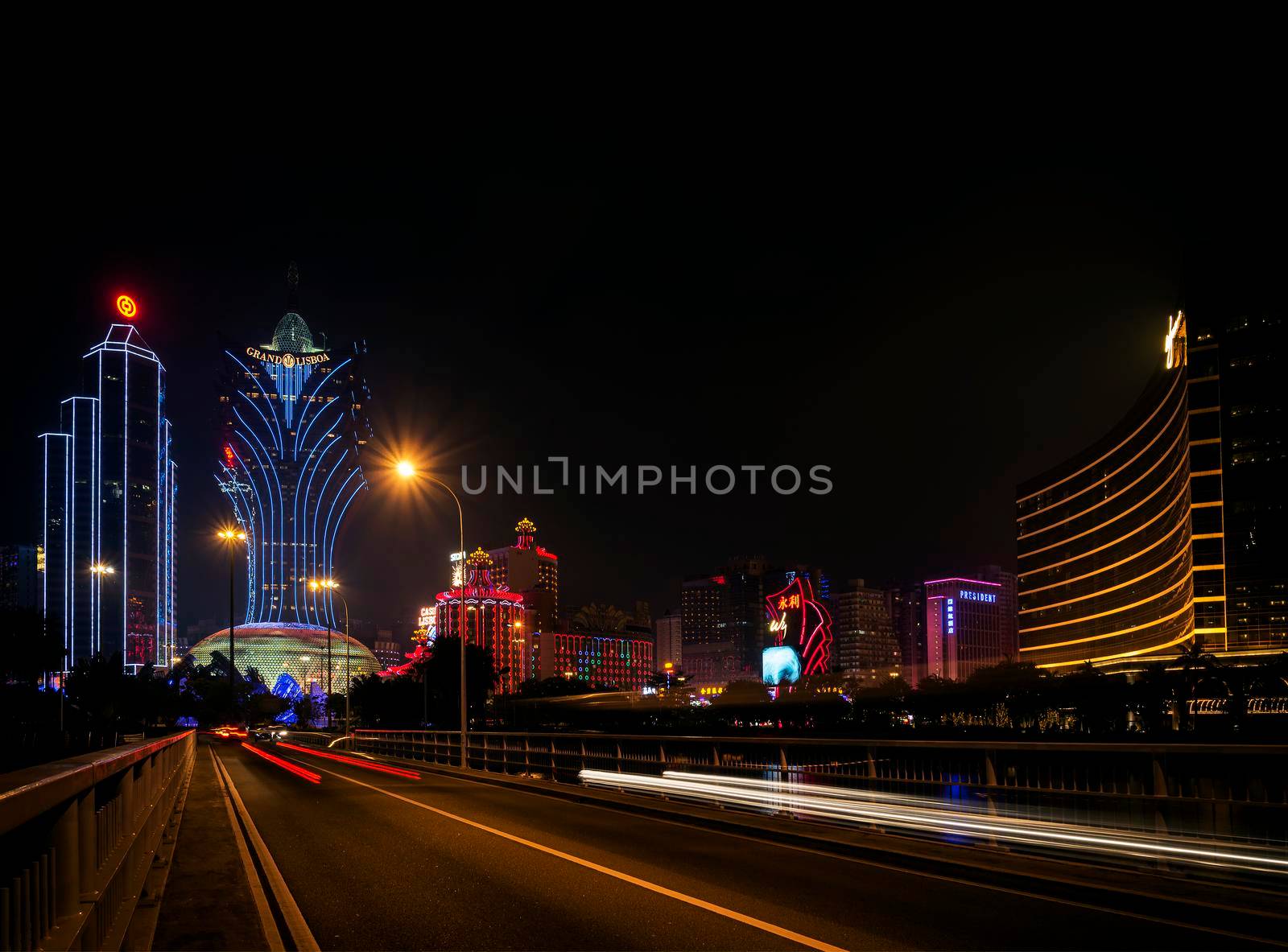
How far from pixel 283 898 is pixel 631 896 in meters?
3.48

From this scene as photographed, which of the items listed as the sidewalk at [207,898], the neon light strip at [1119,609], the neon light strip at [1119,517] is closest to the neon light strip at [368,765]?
the sidewalk at [207,898]

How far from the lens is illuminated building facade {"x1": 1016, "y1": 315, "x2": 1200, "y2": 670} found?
377 feet

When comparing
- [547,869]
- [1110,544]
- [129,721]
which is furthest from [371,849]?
[1110,544]

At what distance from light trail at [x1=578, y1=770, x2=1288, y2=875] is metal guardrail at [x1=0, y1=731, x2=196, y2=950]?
9.98 meters

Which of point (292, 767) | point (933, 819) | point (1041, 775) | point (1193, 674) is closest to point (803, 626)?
point (1193, 674)

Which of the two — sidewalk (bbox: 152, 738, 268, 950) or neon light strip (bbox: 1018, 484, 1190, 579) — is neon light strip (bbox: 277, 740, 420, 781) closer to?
sidewalk (bbox: 152, 738, 268, 950)

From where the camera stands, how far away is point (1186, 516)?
392 feet

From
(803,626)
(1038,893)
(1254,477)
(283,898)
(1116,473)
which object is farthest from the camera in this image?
(1116,473)

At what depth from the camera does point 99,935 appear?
20.2 feet

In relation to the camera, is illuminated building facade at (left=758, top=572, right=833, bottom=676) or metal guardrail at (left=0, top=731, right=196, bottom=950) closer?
metal guardrail at (left=0, top=731, right=196, bottom=950)

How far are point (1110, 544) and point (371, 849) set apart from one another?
163m

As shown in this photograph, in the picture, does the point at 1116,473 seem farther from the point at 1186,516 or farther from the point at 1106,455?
the point at 1186,516

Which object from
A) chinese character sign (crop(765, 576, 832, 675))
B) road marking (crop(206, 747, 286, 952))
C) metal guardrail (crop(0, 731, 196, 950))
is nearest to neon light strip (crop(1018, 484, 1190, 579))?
chinese character sign (crop(765, 576, 832, 675))

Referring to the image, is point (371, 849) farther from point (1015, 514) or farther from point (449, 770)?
point (1015, 514)
